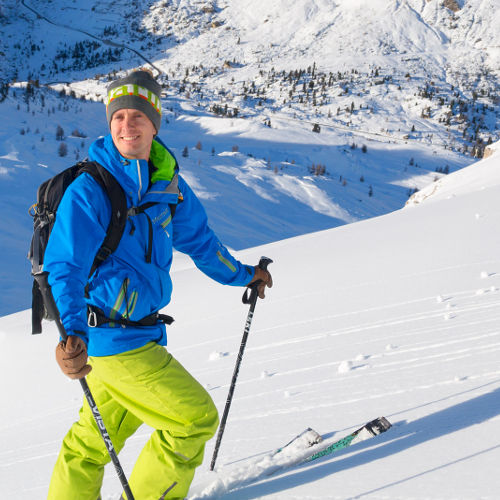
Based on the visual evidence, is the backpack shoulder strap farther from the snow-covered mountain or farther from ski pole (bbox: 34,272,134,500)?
the snow-covered mountain

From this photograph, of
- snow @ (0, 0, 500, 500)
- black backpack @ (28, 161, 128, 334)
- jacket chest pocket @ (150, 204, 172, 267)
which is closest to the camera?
black backpack @ (28, 161, 128, 334)

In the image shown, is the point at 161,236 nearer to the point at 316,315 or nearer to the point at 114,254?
the point at 114,254

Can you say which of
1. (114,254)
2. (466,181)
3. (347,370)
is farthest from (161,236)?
(466,181)

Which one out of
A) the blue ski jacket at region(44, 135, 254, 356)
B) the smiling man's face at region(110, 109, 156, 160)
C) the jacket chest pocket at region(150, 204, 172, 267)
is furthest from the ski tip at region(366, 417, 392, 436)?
the smiling man's face at region(110, 109, 156, 160)

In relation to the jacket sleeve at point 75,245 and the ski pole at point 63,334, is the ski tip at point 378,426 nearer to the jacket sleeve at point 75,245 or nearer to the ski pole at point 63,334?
the ski pole at point 63,334

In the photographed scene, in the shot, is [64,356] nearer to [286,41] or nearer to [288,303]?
[288,303]

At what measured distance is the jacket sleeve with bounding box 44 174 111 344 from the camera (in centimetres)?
141

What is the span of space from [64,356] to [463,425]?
1510 millimetres

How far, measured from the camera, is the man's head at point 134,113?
166 cm

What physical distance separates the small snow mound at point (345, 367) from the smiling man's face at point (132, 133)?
5.92 ft

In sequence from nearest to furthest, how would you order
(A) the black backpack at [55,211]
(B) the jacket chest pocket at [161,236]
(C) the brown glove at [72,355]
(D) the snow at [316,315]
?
(C) the brown glove at [72,355]
(A) the black backpack at [55,211]
(B) the jacket chest pocket at [161,236]
(D) the snow at [316,315]

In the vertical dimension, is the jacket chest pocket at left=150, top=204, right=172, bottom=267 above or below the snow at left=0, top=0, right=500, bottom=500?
above

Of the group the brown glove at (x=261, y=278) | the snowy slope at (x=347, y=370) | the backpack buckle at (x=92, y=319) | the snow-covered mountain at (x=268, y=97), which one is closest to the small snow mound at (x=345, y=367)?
the snowy slope at (x=347, y=370)

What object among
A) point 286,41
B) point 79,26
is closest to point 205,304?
point 286,41
